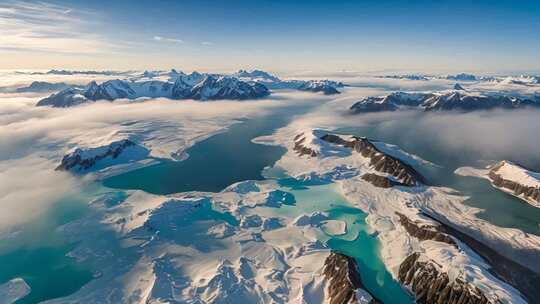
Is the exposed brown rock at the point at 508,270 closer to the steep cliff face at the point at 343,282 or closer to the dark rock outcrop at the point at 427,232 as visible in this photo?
the dark rock outcrop at the point at 427,232

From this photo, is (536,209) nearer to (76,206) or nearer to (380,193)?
(380,193)

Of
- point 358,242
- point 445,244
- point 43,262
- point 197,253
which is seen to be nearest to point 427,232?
point 445,244

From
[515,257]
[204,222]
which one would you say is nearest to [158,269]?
[204,222]

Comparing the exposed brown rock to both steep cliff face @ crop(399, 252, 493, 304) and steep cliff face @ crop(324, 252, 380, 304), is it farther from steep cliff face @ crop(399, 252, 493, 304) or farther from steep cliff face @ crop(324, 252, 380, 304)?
steep cliff face @ crop(324, 252, 380, 304)

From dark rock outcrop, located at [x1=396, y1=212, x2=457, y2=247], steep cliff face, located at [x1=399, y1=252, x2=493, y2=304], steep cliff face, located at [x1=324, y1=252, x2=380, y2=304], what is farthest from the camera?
dark rock outcrop, located at [x1=396, y1=212, x2=457, y2=247]

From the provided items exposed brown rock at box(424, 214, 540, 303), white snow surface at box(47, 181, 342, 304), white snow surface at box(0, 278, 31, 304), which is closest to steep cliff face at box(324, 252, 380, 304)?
white snow surface at box(47, 181, 342, 304)

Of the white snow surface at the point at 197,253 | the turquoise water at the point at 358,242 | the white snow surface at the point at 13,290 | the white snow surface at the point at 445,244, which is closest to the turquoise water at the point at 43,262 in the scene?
the white snow surface at the point at 13,290

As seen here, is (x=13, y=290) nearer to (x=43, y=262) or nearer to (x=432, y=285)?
(x=43, y=262)
